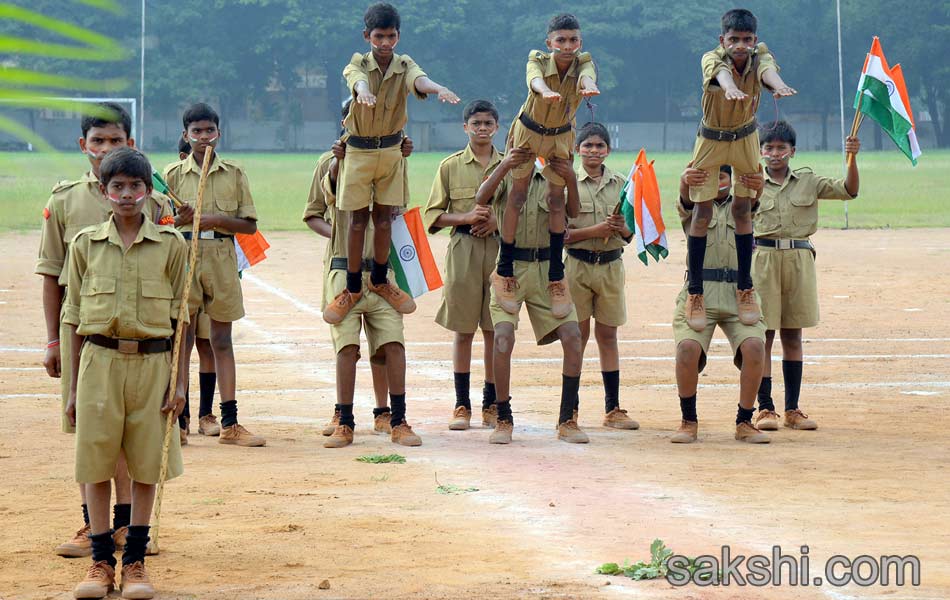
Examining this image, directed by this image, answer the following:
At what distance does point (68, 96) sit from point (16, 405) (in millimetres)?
9641

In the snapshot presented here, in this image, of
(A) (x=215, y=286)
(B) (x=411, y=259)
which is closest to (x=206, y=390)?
(A) (x=215, y=286)

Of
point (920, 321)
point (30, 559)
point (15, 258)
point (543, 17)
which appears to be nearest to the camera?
point (30, 559)

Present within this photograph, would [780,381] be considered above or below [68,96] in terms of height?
below

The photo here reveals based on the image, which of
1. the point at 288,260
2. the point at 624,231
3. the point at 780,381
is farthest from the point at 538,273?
the point at 288,260

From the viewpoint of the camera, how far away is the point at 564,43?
314 inches

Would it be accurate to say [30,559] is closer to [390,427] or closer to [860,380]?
[390,427]

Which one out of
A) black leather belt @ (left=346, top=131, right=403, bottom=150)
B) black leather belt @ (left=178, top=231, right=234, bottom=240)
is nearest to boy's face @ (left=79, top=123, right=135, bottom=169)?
black leather belt @ (left=346, top=131, right=403, bottom=150)

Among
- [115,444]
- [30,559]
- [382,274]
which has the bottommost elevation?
[30,559]

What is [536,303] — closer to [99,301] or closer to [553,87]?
[553,87]

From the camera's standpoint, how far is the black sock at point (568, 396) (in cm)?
851

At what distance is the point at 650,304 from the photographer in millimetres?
17156

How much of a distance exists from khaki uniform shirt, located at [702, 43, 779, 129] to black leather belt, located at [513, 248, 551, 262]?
1401 millimetres

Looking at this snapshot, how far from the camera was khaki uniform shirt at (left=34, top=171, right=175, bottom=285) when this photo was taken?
5887 mm

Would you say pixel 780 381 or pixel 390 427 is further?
pixel 780 381
